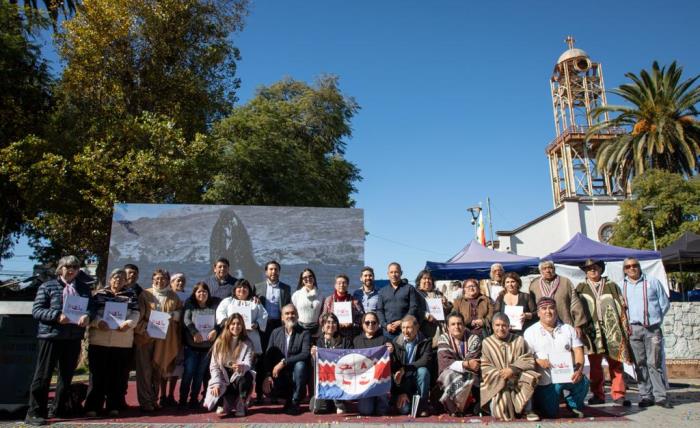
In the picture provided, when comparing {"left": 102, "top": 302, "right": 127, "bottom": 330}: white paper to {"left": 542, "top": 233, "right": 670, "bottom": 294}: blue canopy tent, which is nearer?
{"left": 102, "top": 302, "right": 127, "bottom": 330}: white paper

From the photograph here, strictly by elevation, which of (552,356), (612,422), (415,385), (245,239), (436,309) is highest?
(245,239)

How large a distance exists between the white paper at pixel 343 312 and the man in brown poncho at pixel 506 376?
72.5 inches

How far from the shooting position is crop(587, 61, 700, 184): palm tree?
2452 centimetres

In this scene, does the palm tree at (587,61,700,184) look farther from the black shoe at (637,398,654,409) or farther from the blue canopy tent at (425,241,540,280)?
the black shoe at (637,398,654,409)

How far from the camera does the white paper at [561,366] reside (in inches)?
230

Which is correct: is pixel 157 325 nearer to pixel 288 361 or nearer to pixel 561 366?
pixel 288 361

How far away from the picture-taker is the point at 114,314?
6039mm

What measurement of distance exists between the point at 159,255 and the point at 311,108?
1439cm

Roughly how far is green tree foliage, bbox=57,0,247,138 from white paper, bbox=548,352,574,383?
13.3 meters

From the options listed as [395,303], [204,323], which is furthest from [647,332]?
[204,323]

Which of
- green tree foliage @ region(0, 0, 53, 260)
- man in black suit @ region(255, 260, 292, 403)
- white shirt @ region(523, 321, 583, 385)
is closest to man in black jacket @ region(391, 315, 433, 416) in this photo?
white shirt @ region(523, 321, 583, 385)

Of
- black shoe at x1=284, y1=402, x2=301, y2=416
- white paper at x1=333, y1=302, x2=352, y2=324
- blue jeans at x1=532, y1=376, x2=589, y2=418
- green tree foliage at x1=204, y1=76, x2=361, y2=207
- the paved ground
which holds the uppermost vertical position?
green tree foliage at x1=204, y1=76, x2=361, y2=207

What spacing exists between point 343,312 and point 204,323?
6.17 ft

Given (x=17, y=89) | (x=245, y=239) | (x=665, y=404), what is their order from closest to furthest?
(x=665, y=404), (x=245, y=239), (x=17, y=89)
